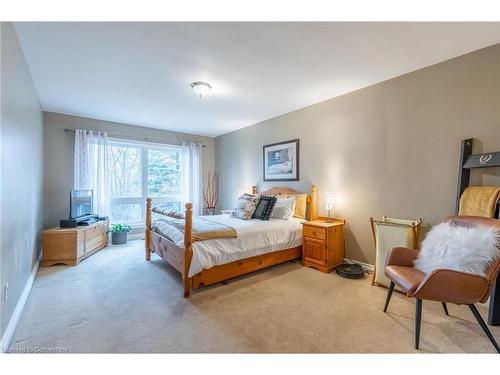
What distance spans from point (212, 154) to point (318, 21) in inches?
181

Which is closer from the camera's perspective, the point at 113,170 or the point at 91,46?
the point at 91,46

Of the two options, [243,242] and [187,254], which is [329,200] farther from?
[187,254]

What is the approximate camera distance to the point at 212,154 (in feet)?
20.2

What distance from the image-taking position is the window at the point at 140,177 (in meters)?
4.83

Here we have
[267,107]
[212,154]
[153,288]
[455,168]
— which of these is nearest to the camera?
[455,168]

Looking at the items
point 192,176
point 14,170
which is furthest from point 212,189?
point 14,170

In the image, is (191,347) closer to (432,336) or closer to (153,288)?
(153,288)

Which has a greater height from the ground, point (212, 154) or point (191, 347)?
point (212, 154)

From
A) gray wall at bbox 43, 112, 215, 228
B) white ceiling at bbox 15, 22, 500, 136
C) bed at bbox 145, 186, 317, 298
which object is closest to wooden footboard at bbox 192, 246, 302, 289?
bed at bbox 145, 186, 317, 298

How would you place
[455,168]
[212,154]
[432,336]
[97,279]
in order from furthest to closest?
1. [212,154]
2. [97,279]
3. [455,168]
4. [432,336]

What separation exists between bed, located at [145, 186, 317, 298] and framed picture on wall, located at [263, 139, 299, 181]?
60 centimetres

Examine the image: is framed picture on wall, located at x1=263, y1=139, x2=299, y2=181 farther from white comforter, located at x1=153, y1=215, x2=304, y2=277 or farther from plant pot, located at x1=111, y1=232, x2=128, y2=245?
plant pot, located at x1=111, y1=232, x2=128, y2=245
